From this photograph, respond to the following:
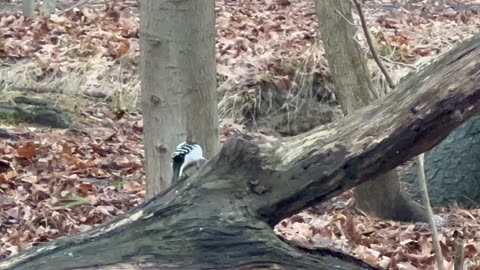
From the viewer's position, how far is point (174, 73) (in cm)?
455

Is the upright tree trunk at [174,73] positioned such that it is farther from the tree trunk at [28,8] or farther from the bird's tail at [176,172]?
the tree trunk at [28,8]

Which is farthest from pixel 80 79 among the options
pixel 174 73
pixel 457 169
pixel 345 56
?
pixel 174 73

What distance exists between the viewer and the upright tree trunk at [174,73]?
177 inches

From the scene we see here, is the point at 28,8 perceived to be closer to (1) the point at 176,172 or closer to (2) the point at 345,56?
(2) the point at 345,56

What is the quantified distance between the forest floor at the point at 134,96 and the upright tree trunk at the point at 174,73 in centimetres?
95

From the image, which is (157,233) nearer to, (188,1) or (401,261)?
(188,1)

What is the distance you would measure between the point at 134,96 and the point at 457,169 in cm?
423

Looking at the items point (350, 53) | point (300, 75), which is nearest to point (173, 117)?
point (350, 53)

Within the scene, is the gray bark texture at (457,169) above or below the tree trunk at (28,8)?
below

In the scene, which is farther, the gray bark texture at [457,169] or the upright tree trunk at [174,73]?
the gray bark texture at [457,169]

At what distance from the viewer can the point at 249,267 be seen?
3.11 meters

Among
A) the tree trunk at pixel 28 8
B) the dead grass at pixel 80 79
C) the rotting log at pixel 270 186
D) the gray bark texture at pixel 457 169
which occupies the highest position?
the tree trunk at pixel 28 8

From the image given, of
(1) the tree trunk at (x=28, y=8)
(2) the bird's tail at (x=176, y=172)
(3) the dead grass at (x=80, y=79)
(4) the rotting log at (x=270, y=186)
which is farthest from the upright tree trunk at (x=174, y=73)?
(1) the tree trunk at (x=28, y=8)

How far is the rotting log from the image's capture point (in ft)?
10.3
